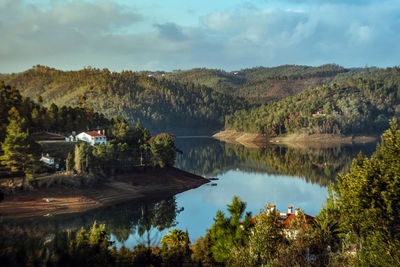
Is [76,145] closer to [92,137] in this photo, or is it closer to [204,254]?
[92,137]

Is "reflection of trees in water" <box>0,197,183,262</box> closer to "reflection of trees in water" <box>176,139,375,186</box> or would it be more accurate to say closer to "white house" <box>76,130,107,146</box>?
"white house" <box>76,130,107,146</box>

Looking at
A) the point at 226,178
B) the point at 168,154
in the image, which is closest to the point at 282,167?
the point at 226,178

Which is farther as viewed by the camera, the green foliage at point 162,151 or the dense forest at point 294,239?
the green foliage at point 162,151

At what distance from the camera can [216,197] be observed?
269 ft

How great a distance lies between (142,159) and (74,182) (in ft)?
73.0

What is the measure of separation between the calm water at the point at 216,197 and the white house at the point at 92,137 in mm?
25275

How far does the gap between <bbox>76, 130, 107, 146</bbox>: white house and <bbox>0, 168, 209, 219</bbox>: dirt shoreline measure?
45.0 ft

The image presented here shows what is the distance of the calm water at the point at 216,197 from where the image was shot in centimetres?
5641

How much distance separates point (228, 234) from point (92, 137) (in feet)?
219

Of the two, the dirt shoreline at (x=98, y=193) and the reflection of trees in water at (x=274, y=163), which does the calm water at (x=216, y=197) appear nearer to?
the reflection of trees in water at (x=274, y=163)

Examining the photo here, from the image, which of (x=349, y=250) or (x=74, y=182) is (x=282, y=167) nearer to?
(x=74, y=182)

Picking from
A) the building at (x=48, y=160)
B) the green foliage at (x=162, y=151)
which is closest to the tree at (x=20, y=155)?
the building at (x=48, y=160)

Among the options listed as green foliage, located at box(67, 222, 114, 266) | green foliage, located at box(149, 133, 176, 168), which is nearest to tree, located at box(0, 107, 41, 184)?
green foliage, located at box(149, 133, 176, 168)

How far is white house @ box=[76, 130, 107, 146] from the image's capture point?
309 ft
